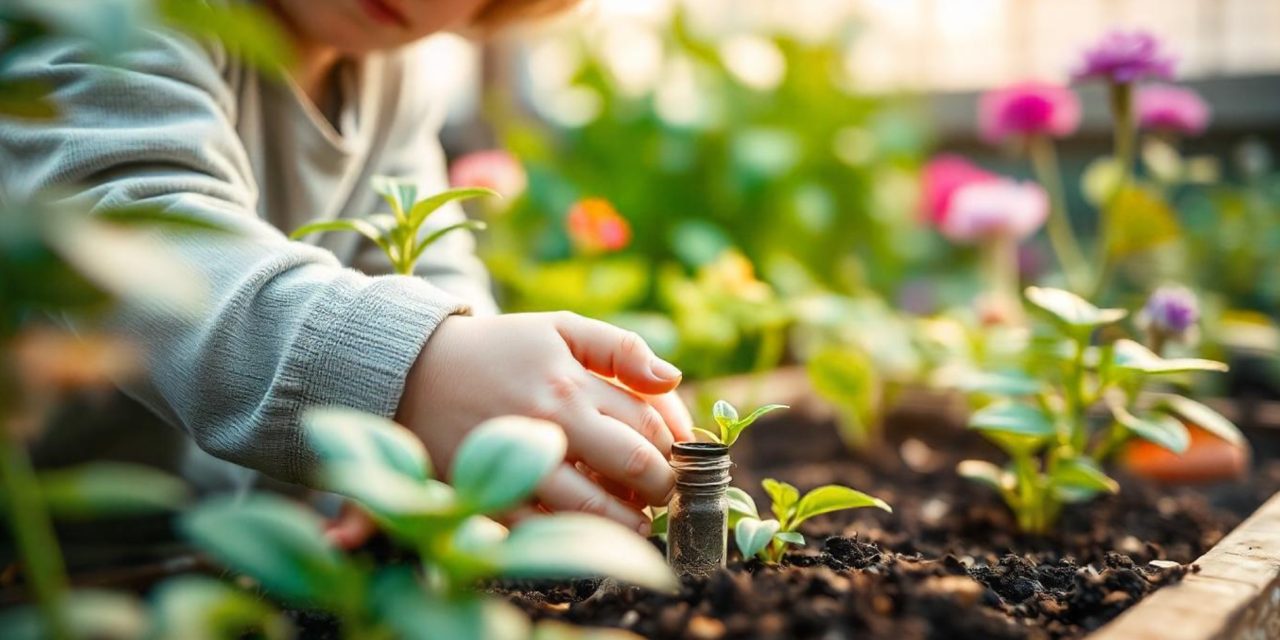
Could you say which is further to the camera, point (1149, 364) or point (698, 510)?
point (1149, 364)

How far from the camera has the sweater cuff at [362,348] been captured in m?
0.66

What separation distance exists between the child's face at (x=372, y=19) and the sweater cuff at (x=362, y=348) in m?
0.31

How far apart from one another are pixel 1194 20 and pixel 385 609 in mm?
2479

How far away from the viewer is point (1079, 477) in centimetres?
88

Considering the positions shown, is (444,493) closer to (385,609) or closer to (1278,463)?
(385,609)

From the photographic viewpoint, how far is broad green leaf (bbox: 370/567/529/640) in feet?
1.18

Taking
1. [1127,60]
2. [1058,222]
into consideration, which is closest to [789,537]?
[1127,60]

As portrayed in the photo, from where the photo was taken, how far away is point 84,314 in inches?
15.1

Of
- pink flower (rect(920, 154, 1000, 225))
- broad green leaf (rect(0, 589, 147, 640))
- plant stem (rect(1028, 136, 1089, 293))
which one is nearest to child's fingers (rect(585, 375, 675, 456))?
broad green leaf (rect(0, 589, 147, 640))

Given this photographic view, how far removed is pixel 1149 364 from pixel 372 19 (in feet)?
2.25

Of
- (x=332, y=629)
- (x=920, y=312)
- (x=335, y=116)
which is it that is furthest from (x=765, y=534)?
(x=920, y=312)

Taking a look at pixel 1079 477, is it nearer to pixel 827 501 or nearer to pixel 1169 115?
pixel 827 501

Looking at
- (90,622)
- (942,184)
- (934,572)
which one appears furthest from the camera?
(942,184)

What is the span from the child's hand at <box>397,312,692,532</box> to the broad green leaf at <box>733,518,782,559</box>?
52 millimetres
